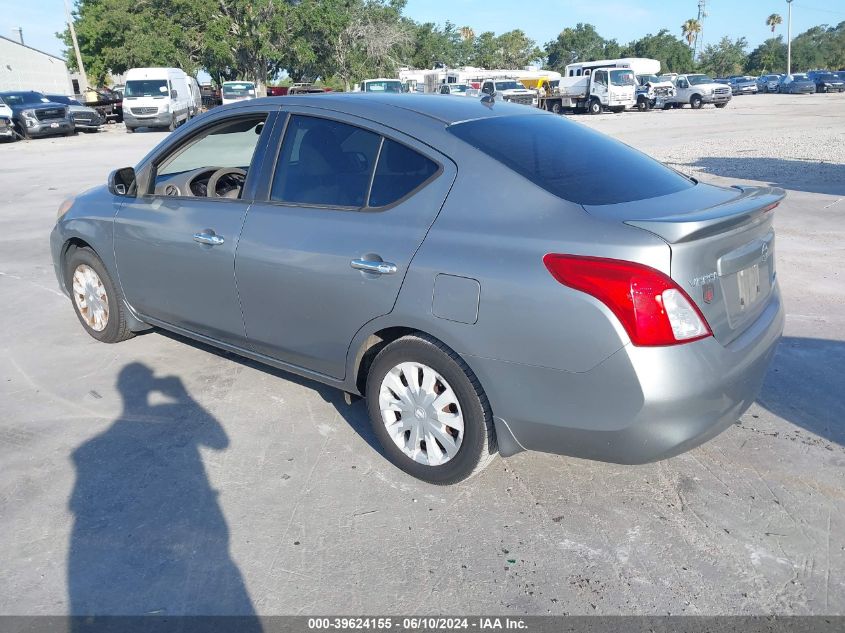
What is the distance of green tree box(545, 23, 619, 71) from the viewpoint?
110938 millimetres

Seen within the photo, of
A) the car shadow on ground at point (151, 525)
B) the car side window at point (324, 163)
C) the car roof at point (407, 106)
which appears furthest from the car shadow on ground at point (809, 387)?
the car shadow on ground at point (151, 525)

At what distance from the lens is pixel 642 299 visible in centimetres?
266

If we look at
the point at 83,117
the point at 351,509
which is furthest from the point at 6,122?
the point at 351,509

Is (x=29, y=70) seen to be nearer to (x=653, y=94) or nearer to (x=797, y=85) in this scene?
(x=653, y=94)

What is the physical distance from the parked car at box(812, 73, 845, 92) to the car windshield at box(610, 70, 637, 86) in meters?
26.1

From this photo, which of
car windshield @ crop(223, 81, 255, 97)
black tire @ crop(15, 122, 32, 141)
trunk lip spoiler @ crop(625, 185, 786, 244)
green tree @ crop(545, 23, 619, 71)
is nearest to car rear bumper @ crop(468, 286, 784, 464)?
trunk lip spoiler @ crop(625, 185, 786, 244)

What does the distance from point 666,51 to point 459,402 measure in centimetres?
10511

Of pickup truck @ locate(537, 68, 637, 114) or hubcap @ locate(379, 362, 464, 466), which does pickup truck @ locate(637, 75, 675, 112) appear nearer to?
pickup truck @ locate(537, 68, 637, 114)

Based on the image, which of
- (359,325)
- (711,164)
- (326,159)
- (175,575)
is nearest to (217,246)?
(326,159)

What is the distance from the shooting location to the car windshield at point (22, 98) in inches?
1099

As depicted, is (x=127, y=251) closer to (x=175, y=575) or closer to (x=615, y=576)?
(x=175, y=575)

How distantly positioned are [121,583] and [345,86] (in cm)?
5697

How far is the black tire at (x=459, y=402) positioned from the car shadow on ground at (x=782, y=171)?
9553 mm

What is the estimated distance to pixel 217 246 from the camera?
13.3 ft
